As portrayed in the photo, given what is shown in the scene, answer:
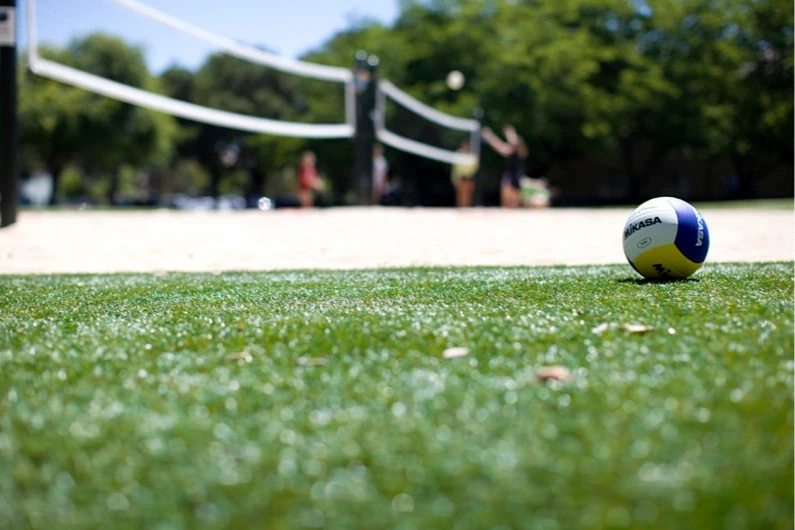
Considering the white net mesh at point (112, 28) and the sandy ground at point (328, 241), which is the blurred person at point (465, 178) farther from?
the white net mesh at point (112, 28)

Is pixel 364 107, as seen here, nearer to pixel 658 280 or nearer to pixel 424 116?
pixel 424 116

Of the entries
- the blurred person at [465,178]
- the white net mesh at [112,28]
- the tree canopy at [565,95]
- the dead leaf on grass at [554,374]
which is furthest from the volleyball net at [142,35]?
the tree canopy at [565,95]

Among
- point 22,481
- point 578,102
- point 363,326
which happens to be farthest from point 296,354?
point 578,102

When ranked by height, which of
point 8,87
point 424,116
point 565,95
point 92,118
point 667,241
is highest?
point 92,118

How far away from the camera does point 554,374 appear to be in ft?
11.6

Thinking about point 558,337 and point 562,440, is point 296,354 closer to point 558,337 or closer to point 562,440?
point 558,337

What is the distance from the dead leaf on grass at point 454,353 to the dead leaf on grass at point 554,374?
47 cm

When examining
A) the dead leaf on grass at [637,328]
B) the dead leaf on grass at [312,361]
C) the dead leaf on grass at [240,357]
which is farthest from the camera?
the dead leaf on grass at [637,328]

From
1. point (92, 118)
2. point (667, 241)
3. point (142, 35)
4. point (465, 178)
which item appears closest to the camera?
point (667, 241)

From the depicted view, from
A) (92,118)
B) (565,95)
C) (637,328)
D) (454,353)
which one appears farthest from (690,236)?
(92,118)

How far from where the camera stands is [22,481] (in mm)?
2564

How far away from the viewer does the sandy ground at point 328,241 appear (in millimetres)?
10344

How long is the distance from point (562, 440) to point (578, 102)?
41995 mm

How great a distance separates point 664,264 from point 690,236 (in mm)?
304
